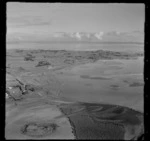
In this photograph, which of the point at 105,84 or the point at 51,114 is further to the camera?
the point at 105,84

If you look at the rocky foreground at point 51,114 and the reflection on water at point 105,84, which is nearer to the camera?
the rocky foreground at point 51,114

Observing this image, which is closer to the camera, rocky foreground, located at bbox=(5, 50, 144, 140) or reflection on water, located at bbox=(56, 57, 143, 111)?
rocky foreground, located at bbox=(5, 50, 144, 140)

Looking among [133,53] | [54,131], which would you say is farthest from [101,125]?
[133,53]

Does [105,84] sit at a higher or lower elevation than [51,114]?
higher
